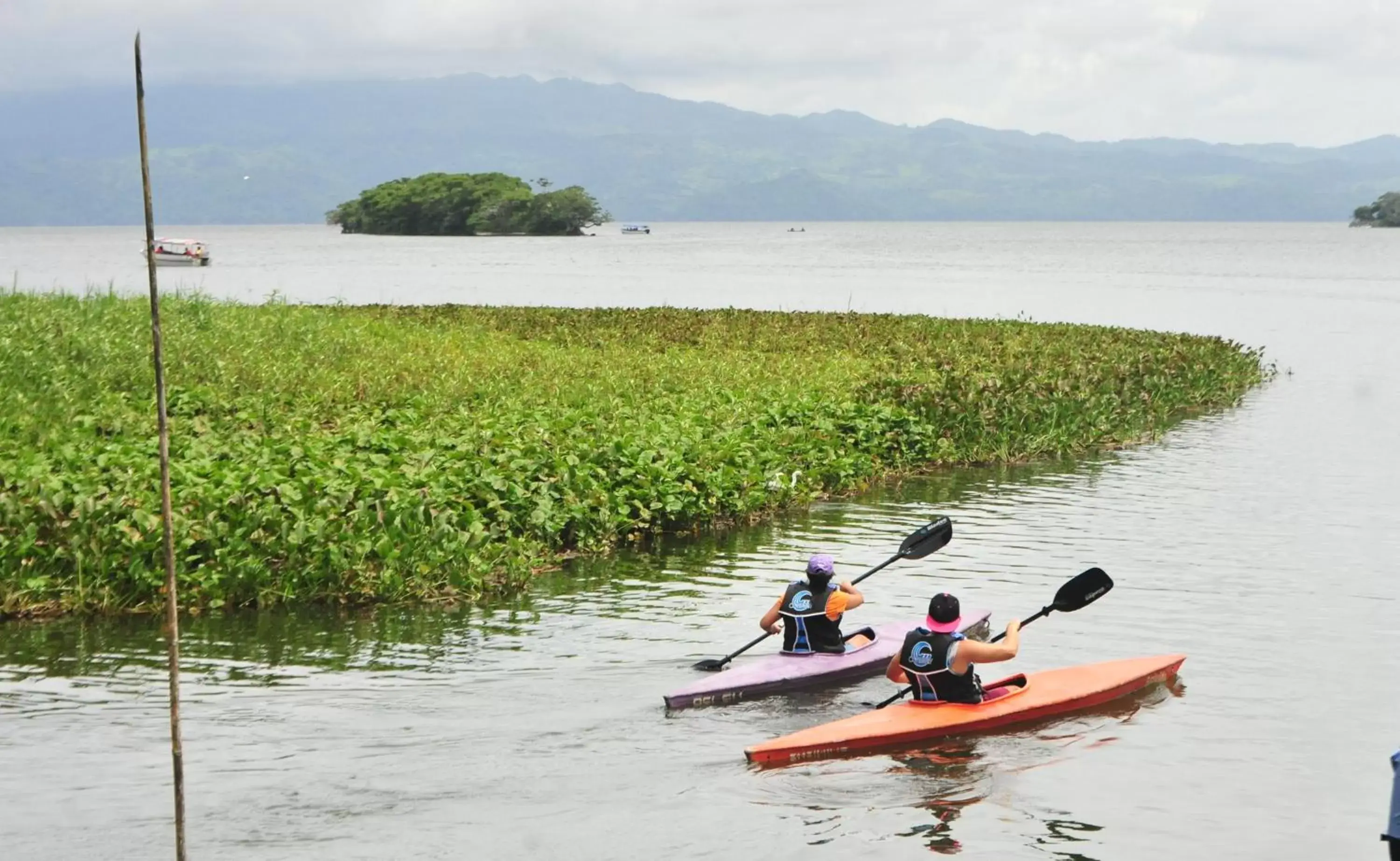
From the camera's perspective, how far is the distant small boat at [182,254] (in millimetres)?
108125

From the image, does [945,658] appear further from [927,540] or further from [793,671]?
[927,540]

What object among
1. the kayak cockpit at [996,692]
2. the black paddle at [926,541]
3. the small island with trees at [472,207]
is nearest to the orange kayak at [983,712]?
the kayak cockpit at [996,692]

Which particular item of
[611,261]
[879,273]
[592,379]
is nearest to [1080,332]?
[592,379]

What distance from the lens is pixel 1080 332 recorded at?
3606cm

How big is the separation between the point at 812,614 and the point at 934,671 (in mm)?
1547

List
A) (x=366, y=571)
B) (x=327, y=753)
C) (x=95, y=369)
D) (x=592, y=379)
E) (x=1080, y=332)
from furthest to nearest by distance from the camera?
(x=1080, y=332), (x=592, y=379), (x=95, y=369), (x=366, y=571), (x=327, y=753)

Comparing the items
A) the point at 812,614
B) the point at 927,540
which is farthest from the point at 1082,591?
the point at 812,614

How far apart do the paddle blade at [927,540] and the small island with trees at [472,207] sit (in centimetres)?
16598

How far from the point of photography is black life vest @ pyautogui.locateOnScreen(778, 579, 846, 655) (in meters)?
13.2

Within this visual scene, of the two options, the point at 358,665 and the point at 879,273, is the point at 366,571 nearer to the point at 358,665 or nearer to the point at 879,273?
the point at 358,665

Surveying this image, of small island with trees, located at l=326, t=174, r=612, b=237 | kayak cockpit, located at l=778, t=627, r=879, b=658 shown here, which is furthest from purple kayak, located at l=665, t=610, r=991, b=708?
small island with trees, located at l=326, t=174, r=612, b=237

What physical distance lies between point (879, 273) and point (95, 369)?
294ft

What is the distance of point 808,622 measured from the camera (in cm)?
1321

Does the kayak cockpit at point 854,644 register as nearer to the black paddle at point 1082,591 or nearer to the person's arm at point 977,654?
the black paddle at point 1082,591
